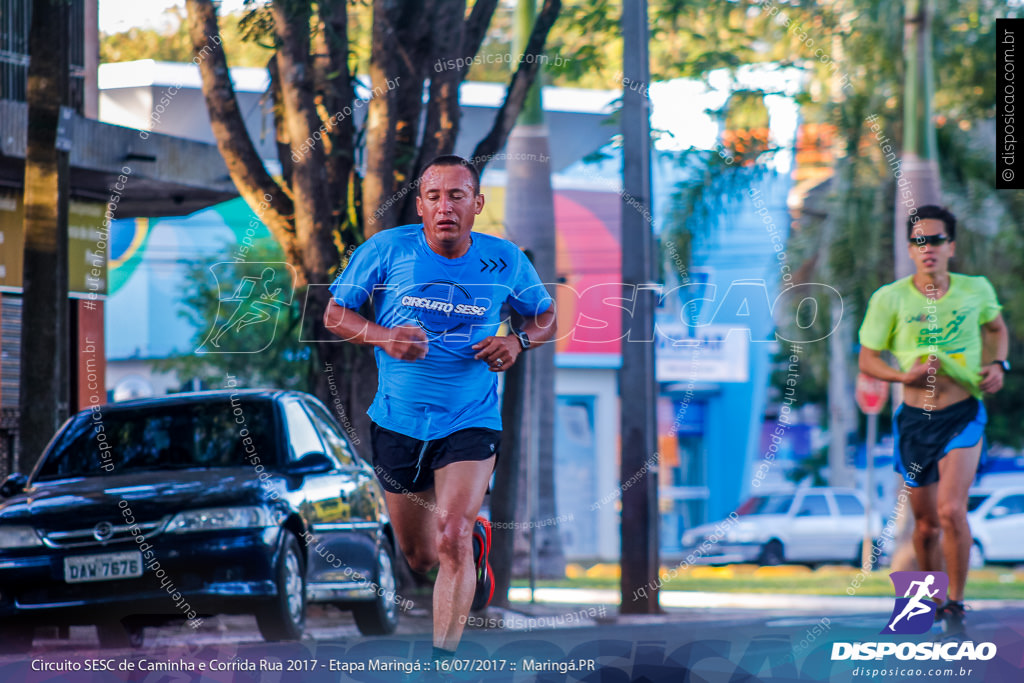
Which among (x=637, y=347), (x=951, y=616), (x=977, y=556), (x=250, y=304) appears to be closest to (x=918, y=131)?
(x=637, y=347)

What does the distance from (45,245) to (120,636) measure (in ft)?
6.62

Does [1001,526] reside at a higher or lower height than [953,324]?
lower

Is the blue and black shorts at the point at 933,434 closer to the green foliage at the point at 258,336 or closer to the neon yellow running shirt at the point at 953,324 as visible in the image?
the neon yellow running shirt at the point at 953,324

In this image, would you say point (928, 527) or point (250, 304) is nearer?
point (928, 527)

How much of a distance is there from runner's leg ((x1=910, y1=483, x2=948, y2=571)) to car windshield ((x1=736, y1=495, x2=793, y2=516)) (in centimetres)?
1749

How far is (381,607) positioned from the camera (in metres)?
7.84

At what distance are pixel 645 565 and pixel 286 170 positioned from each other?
4.10m

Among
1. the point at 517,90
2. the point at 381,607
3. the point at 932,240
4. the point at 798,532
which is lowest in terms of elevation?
the point at 798,532

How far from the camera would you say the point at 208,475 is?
689 centimetres

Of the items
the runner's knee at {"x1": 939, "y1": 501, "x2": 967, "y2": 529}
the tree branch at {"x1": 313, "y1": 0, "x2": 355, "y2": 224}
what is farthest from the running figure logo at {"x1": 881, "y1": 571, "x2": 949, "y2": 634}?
the tree branch at {"x1": 313, "y1": 0, "x2": 355, "y2": 224}

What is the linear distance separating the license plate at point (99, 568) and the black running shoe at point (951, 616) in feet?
12.0

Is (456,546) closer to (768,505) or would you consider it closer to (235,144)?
(235,144)

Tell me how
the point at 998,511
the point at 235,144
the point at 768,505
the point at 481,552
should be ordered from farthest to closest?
1. the point at 768,505
2. the point at 998,511
3. the point at 235,144
4. the point at 481,552

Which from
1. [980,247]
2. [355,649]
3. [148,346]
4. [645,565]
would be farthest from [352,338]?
[980,247]
